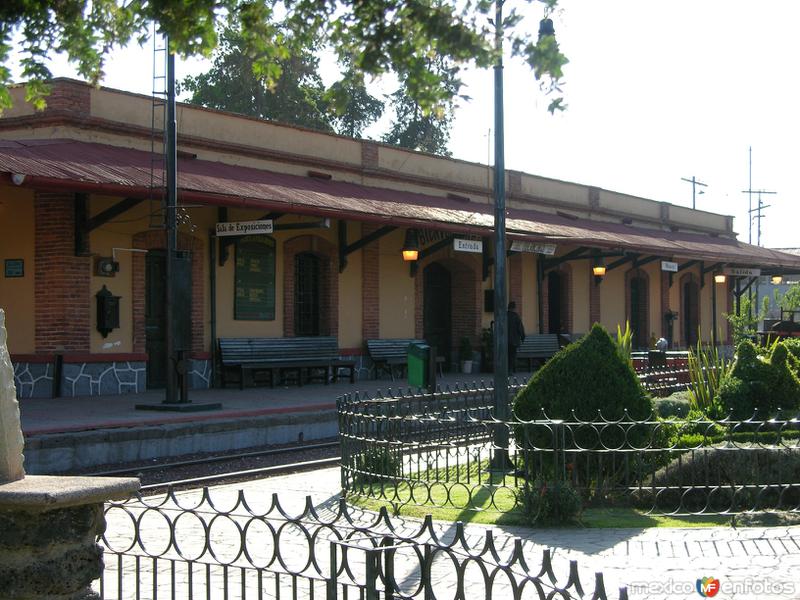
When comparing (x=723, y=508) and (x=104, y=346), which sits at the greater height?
(x=104, y=346)

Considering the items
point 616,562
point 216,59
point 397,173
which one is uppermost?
point 216,59

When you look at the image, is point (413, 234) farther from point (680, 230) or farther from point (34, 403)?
point (680, 230)

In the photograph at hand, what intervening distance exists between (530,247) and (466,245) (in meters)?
2.26

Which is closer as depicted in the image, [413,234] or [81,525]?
[81,525]

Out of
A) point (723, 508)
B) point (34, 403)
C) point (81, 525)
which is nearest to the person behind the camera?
point (81, 525)

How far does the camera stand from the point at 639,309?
32469mm

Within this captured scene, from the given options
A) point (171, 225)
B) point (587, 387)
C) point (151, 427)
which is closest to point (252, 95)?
point (171, 225)

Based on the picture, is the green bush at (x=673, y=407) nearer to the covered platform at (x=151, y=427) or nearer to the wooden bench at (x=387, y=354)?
the covered platform at (x=151, y=427)

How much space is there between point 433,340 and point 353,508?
1721 cm

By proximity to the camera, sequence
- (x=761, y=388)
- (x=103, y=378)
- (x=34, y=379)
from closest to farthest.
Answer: (x=761, y=388), (x=34, y=379), (x=103, y=378)

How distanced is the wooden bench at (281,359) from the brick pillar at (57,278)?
3.06 meters

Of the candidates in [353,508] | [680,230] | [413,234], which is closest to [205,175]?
[413,234]

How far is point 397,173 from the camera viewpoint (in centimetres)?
2453

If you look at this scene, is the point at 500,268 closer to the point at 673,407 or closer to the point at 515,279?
the point at 673,407
